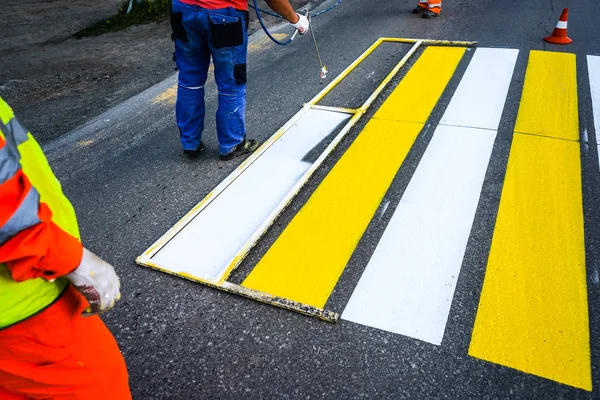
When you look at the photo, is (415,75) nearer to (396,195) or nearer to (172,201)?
(396,195)

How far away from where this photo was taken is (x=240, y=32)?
368 centimetres

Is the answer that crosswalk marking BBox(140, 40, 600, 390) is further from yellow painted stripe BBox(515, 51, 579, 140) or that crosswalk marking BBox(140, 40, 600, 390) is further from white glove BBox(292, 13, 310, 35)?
white glove BBox(292, 13, 310, 35)

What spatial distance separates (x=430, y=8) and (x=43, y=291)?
7547 millimetres

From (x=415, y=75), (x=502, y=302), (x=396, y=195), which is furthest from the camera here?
(x=415, y=75)

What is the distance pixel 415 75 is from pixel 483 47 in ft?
4.71

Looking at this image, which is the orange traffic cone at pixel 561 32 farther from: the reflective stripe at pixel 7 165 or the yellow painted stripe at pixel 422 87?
the reflective stripe at pixel 7 165

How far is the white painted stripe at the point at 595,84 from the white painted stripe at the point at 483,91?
32.2 inches

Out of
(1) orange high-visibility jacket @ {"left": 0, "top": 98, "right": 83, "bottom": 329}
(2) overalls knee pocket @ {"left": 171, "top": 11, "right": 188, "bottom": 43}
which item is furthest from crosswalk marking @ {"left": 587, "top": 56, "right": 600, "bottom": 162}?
(1) orange high-visibility jacket @ {"left": 0, "top": 98, "right": 83, "bottom": 329}

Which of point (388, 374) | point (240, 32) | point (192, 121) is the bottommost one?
point (388, 374)

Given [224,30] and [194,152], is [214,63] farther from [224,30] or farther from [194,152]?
[194,152]

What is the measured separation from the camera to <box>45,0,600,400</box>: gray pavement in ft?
7.41

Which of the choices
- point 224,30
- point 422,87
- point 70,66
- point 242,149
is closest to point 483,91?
point 422,87

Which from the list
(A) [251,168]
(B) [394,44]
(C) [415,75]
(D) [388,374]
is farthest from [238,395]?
(B) [394,44]

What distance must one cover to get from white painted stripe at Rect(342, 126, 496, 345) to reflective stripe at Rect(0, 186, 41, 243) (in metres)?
1.74
